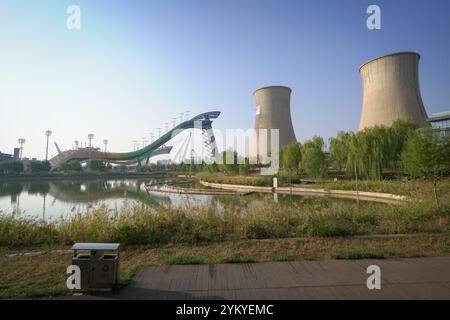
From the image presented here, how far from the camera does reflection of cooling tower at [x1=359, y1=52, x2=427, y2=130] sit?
22.9 m

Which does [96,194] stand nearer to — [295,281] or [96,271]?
[96,271]

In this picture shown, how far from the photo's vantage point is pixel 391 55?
76.1 ft

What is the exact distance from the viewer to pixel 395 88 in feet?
75.6

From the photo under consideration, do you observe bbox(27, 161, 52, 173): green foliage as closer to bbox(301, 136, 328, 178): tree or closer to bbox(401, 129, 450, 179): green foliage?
bbox(301, 136, 328, 178): tree

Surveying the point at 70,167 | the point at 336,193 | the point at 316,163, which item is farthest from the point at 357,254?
the point at 70,167

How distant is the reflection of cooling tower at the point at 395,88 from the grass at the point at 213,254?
22151 millimetres

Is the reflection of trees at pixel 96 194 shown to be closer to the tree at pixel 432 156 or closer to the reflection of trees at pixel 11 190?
the reflection of trees at pixel 11 190

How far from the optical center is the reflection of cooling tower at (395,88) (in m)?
22.9

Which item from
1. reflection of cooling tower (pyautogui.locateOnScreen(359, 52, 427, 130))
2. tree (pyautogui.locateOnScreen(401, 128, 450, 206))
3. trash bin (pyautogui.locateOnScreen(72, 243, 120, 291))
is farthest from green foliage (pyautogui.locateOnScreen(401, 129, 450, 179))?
reflection of cooling tower (pyautogui.locateOnScreen(359, 52, 427, 130))

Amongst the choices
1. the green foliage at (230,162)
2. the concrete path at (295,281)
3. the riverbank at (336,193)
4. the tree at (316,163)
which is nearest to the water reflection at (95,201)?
the riverbank at (336,193)

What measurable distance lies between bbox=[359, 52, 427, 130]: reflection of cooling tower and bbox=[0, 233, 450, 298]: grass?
22.2m

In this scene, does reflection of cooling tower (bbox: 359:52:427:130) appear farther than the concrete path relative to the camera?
Yes

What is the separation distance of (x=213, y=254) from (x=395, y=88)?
25252 mm

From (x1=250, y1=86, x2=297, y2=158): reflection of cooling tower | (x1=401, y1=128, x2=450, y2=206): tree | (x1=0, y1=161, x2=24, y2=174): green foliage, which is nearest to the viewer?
(x1=401, y1=128, x2=450, y2=206): tree
